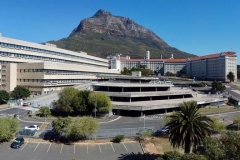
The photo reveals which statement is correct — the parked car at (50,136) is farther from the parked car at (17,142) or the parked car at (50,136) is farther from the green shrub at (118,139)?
the green shrub at (118,139)

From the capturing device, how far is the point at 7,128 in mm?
38375

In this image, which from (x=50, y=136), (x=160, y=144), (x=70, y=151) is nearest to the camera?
(x=70, y=151)

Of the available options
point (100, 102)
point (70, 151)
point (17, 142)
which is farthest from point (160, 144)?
point (100, 102)

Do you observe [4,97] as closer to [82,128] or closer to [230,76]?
[82,128]

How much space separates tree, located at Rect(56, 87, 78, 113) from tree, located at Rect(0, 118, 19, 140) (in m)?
18.4

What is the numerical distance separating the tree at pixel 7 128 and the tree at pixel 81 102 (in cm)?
1948

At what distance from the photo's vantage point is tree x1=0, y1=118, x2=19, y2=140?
3765 cm

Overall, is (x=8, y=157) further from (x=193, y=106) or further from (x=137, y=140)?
(x=193, y=106)

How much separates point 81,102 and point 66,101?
3.47m

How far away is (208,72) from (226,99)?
108 m

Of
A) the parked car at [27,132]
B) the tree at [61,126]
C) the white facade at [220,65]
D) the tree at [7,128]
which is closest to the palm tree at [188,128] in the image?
the tree at [61,126]

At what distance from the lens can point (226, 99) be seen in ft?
295

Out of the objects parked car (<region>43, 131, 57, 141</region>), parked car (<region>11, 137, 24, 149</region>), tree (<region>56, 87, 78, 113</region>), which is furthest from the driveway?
tree (<region>56, 87, 78, 113</region>)

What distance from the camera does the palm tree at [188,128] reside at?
104ft
